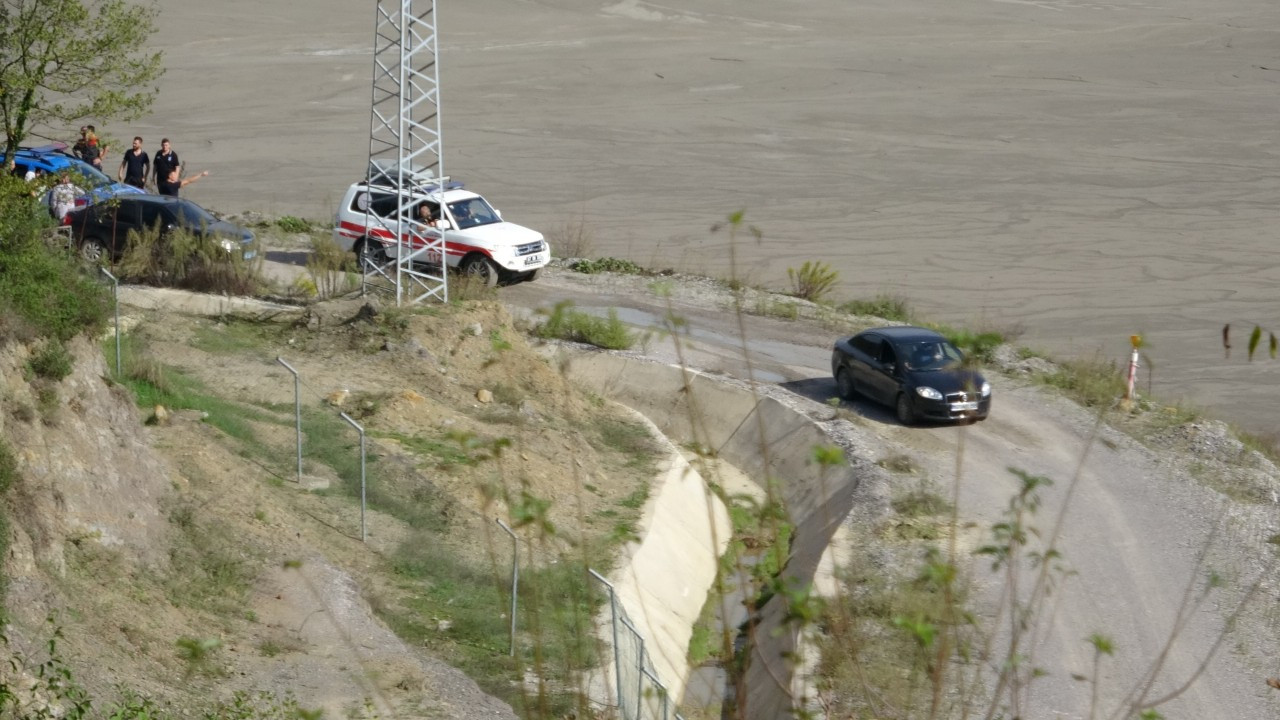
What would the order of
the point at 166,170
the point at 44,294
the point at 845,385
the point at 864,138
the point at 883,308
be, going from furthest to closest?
the point at 864,138 < the point at 883,308 < the point at 166,170 < the point at 845,385 < the point at 44,294

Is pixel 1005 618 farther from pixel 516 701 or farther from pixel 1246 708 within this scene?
pixel 516 701

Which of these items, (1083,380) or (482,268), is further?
(482,268)

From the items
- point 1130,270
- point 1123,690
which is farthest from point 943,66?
point 1123,690

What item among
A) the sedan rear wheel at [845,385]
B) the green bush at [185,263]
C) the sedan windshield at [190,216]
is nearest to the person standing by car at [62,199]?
the green bush at [185,263]

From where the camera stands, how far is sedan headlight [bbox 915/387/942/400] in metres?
22.9

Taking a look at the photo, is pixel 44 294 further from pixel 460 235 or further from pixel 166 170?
pixel 166 170

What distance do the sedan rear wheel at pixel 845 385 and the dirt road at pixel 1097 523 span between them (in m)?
0.32

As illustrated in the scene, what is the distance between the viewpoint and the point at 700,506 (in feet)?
68.9

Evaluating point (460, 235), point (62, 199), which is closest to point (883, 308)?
point (460, 235)

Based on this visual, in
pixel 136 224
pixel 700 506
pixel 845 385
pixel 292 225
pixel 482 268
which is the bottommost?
pixel 700 506

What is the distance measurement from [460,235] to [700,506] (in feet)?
32.6

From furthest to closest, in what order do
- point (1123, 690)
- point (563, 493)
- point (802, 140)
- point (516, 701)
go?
1. point (802, 140)
2. point (563, 493)
3. point (1123, 690)
4. point (516, 701)

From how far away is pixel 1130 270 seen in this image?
33312mm

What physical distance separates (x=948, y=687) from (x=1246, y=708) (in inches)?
121
